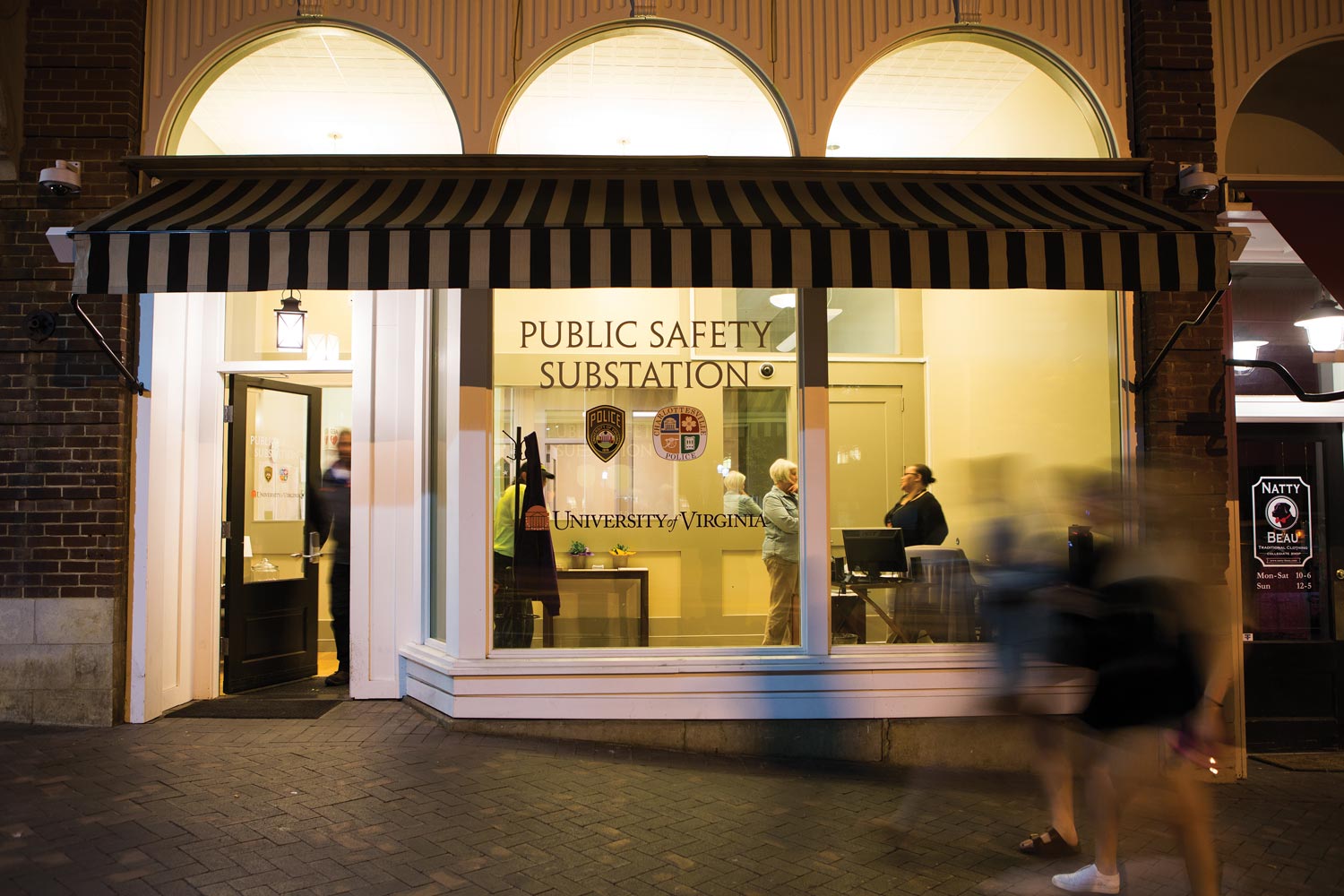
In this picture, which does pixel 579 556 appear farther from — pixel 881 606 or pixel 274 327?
pixel 274 327

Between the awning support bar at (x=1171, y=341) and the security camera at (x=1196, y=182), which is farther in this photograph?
the security camera at (x=1196, y=182)

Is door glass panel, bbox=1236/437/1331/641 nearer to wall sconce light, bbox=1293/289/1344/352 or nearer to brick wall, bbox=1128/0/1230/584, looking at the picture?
wall sconce light, bbox=1293/289/1344/352

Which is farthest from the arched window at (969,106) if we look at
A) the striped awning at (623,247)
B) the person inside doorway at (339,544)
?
the person inside doorway at (339,544)

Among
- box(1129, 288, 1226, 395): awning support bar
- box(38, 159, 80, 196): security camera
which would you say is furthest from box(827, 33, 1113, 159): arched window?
box(38, 159, 80, 196): security camera

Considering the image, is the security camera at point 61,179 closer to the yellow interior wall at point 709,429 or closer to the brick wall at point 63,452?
the brick wall at point 63,452

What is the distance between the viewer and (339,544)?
7.83m

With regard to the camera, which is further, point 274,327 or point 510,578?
point 274,327

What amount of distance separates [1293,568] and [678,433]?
473cm

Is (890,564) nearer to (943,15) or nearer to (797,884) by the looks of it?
(797,884)

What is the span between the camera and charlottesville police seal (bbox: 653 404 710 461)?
6609mm

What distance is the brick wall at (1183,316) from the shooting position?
611 centimetres

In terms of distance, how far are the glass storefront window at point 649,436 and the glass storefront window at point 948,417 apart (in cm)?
65

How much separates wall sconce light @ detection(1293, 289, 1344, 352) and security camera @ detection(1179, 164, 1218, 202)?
1479 millimetres

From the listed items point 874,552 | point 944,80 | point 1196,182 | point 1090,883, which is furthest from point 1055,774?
point 944,80
